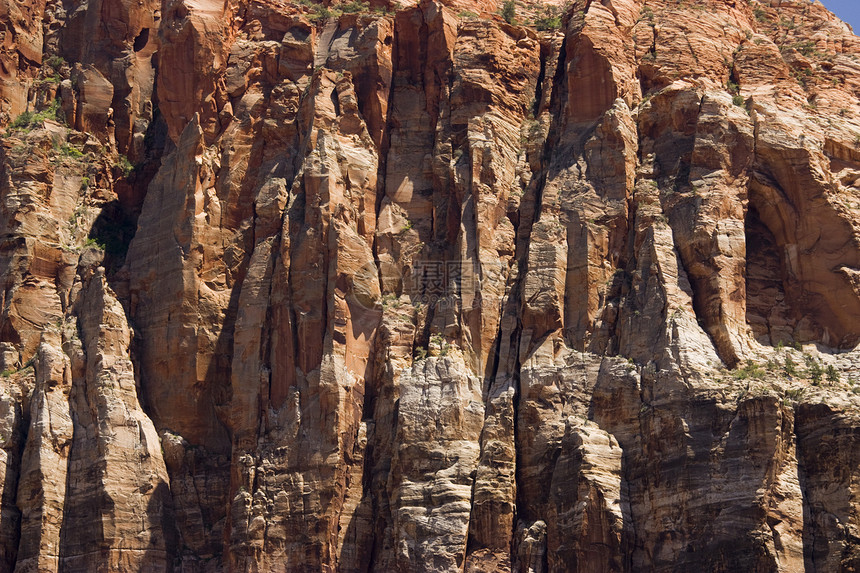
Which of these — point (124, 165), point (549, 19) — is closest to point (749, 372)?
point (549, 19)

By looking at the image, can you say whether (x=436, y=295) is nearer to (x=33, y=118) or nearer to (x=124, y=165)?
(x=124, y=165)

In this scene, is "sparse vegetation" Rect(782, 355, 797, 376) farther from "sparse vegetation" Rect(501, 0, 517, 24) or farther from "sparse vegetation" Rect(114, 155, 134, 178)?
"sparse vegetation" Rect(114, 155, 134, 178)

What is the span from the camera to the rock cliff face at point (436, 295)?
164ft

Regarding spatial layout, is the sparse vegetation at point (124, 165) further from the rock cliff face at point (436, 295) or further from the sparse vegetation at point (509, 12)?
the sparse vegetation at point (509, 12)

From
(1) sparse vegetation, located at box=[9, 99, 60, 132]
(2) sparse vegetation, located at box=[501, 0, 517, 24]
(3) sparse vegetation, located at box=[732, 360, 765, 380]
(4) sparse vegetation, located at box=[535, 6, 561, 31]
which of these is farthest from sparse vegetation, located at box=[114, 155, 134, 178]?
(3) sparse vegetation, located at box=[732, 360, 765, 380]

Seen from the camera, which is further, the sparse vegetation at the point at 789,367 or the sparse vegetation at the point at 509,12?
the sparse vegetation at the point at 509,12

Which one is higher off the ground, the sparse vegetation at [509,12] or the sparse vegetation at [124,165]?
the sparse vegetation at [509,12]

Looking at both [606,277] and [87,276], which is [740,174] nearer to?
[606,277]

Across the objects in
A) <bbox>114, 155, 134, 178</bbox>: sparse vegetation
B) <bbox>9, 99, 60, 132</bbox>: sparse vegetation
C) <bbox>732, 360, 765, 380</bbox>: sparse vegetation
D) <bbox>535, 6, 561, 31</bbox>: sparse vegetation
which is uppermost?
<bbox>535, 6, 561, 31</bbox>: sparse vegetation

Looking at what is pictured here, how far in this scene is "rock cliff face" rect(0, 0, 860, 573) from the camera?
4988 centimetres

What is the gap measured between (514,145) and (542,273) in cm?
562

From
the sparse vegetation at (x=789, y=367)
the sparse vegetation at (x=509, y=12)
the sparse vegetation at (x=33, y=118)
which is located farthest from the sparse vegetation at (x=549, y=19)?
the sparse vegetation at (x=33, y=118)

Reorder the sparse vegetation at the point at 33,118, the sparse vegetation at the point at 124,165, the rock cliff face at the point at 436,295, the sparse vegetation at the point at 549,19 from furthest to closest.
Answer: the sparse vegetation at the point at 549,19, the sparse vegetation at the point at 124,165, the sparse vegetation at the point at 33,118, the rock cliff face at the point at 436,295

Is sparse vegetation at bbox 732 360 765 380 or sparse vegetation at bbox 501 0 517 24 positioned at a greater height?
sparse vegetation at bbox 501 0 517 24
